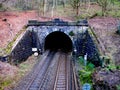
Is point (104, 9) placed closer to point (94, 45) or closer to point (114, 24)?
point (114, 24)

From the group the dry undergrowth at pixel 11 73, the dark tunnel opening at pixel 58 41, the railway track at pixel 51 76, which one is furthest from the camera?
the dark tunnel opening at pixel 58 41

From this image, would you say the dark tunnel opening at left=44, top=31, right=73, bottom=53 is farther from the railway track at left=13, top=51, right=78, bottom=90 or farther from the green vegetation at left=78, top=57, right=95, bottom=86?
the green vegetation at left=78, top=57, right=95, bottom=86

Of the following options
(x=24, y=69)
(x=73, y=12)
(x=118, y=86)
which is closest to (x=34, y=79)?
(x=24, y=69)

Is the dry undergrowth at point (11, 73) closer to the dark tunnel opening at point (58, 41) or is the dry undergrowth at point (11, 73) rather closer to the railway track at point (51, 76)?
the railway track at point (51, 76)

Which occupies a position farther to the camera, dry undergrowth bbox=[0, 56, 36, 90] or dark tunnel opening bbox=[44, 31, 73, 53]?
dark tunnel opening bbox=[44, 31, 73, 53]

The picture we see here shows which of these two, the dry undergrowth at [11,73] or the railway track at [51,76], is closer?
the dry undergrowth at [11,73]

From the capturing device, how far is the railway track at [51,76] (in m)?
26.6

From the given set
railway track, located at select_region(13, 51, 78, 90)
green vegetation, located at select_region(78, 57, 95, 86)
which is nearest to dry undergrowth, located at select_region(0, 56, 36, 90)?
railway track, located at select_region(13, 51, 78, 90)

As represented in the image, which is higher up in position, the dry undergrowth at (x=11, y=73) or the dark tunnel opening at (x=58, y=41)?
the dry undergrowth at (x=11, y=73)

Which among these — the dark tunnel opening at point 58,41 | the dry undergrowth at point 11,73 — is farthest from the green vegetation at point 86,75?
the dark tunnel opening at point 58,41

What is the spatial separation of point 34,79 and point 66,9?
113ft

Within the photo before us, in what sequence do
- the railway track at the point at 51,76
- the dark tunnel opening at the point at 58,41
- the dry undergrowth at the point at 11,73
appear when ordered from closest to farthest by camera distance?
the dry undergrowth at the point at 11,73 < the railway track at the point at 51,76 < the dark tunnel opening at the point at 58,41

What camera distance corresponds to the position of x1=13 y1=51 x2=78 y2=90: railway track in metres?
26.6

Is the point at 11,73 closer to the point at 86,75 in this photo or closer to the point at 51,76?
the point at 51,76
